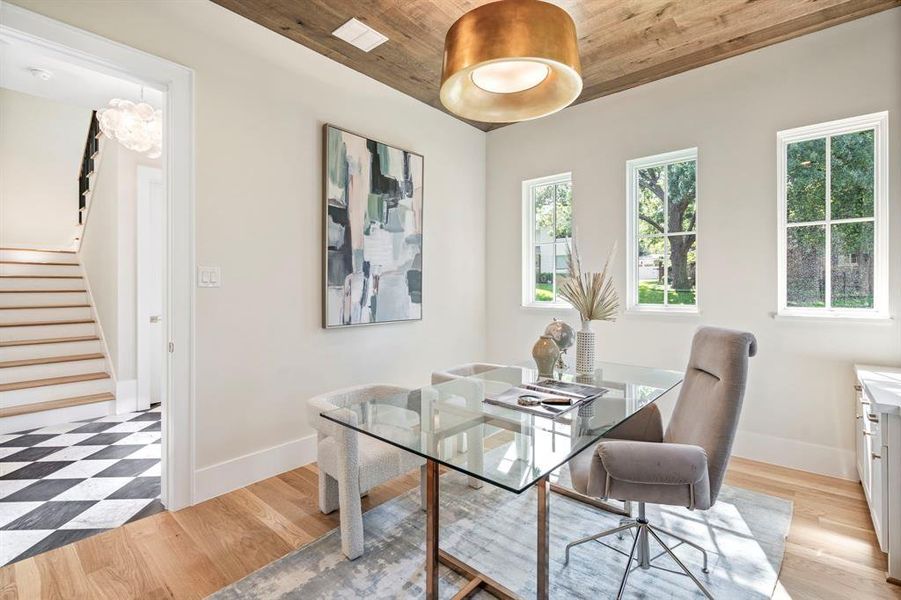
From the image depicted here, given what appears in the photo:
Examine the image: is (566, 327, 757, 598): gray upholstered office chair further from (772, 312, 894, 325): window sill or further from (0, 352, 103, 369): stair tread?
(0, 352, 103, 369): stair tread

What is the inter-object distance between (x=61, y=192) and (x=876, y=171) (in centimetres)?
911

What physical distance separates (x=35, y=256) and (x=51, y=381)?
7.81ft

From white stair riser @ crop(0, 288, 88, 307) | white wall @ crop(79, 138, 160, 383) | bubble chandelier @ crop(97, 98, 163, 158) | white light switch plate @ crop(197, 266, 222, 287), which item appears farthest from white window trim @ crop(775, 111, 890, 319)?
white stair riser @ crop(0, 288, 88, 307)

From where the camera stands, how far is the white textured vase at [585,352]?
7.35 feet

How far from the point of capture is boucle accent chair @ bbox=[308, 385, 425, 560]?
5.88ft

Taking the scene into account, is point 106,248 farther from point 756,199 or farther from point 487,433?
point 756,199

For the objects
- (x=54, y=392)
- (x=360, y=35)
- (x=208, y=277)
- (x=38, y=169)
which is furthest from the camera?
(x=38, y=169)

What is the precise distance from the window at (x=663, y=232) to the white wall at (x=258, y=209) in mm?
2009

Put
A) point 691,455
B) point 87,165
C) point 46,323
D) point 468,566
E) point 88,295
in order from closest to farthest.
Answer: point 691,455, point 468,566, point 46,323, point 88,295, point 87,165

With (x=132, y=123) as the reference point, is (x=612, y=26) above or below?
above

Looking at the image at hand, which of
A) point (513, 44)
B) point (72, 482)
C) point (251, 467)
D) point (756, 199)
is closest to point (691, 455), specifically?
point (513, 44)

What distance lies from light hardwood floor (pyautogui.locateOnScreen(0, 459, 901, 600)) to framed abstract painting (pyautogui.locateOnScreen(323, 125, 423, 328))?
1195 mm

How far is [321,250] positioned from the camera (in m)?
2.84

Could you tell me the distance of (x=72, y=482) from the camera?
2.49 metres
